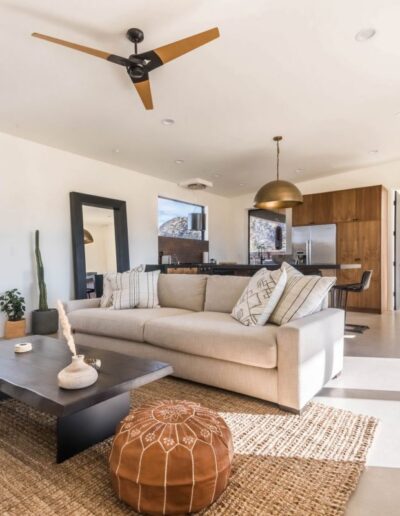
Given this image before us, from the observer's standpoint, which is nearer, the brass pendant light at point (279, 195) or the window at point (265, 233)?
the brass pendant light at point (279, 195)

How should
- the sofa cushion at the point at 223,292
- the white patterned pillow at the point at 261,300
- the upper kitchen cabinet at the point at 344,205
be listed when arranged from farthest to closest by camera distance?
the upper kitchen cabinet at the point at 344,205 → the sofa cushion at the point at 223,292 → the white patterned pillow at the point at 261,300

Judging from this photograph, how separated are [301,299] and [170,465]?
154 centimetres

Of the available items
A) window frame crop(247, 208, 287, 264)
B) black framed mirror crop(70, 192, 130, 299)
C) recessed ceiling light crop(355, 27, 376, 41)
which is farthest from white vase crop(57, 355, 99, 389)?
window frame crop(247, 208, 287, 264)

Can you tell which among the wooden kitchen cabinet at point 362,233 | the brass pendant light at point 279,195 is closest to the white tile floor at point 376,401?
the wooden kitchen cabinet at point 362,233

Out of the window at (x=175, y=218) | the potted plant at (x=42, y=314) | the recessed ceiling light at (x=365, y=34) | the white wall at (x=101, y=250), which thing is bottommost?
the potted plant at (x=42, y=314)

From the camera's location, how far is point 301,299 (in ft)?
7.82

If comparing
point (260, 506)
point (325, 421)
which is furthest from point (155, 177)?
point (260, 506)

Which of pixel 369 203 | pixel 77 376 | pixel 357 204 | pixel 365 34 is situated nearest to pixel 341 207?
pixel 357 204

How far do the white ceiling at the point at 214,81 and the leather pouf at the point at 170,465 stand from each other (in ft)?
8.38

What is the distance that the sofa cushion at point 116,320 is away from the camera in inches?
110

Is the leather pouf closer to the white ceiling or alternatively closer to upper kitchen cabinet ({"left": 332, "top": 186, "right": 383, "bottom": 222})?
the white ceiling

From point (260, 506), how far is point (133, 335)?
172 centimetres

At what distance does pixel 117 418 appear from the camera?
181cm

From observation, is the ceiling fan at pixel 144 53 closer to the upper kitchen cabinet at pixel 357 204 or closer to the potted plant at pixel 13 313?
the potted plant at pixel 13 313
